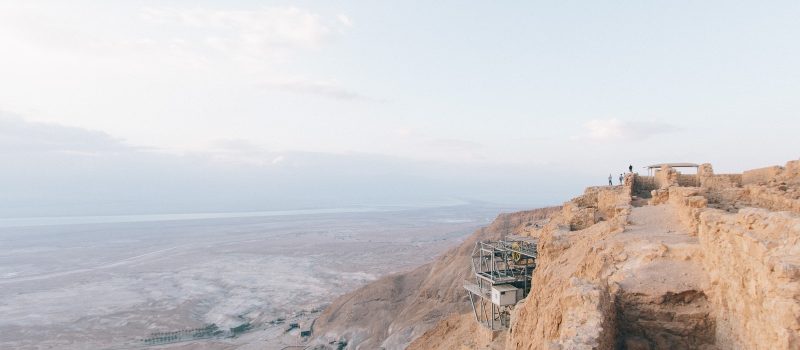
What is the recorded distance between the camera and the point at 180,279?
205 feet

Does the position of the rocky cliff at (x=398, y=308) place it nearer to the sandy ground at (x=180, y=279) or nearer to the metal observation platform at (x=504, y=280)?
the sandy ground at (x=180, y=279)

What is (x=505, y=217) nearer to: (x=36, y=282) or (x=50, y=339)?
(x=50, y=339)

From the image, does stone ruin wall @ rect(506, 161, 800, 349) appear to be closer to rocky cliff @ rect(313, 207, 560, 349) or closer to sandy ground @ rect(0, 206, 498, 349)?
rocky cliff @ rect(313, 207, 560, 349)

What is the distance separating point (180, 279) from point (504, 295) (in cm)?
5862

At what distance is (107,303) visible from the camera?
166ft

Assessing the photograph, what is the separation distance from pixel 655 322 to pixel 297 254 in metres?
80.6

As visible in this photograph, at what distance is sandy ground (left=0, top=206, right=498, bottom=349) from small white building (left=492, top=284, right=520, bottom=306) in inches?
1013

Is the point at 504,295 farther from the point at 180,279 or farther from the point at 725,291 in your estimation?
the point at 180,279

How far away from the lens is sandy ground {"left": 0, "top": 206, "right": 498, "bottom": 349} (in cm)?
4194

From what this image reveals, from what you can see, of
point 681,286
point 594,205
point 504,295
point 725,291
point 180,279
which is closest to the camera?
point 725,291

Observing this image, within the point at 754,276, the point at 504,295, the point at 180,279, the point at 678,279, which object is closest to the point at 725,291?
the point at 678,279

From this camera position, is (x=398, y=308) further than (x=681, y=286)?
Yes

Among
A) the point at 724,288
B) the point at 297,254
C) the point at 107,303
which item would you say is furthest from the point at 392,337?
the point at 297,254

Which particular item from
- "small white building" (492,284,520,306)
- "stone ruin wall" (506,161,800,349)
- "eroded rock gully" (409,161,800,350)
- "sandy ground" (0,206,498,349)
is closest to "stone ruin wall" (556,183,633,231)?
"small white building" (492,284,520,306)
